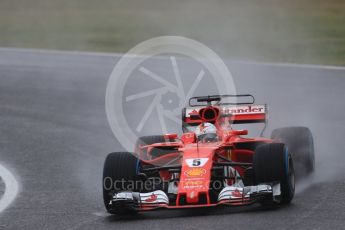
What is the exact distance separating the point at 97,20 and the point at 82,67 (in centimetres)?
635

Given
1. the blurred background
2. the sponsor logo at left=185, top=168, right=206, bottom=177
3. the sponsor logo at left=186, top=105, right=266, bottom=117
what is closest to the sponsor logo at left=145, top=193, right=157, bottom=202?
the sponsor logo at left=185, top=168, right=206, bottom=177

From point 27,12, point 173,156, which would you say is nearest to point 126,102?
point 173,156

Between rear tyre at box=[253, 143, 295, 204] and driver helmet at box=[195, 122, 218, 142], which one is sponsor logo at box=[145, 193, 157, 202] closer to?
rear tyre at box=[253, 143, 295, 204]

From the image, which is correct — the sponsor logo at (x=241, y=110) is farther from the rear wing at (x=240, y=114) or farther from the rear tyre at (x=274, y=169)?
the rear tyre at (x=274, y=169)

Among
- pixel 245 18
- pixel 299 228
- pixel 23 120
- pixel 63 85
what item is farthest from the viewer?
pixel 245 18

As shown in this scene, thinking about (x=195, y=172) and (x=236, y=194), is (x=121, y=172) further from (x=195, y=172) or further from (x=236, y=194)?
(x=236, y=194)

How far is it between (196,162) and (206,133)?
927mm

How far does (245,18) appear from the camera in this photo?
24641 millimetres

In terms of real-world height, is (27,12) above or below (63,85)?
above

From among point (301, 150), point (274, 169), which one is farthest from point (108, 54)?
point (274, 169)

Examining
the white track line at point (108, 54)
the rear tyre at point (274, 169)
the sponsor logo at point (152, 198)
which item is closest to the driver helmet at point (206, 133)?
the rear tyre at point (274, 169)

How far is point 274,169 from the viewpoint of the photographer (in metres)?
8.68

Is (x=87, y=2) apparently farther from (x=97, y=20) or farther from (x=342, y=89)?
(x=342, y=89)

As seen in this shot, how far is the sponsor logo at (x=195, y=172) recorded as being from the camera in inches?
341
